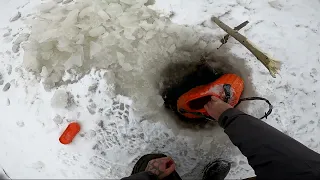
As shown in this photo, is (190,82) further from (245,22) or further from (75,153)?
(75,153)

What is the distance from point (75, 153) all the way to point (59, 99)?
0.26m

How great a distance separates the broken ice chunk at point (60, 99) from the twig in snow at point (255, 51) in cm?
73

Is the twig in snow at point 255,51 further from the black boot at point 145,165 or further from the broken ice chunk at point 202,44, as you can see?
the black boot at point 145,165

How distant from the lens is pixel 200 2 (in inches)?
62.9

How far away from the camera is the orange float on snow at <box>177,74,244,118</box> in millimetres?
1497

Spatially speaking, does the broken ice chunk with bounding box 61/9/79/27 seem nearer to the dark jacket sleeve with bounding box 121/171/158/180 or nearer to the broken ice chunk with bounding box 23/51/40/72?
the broken ice chunk with bounding box 23/51/40/72

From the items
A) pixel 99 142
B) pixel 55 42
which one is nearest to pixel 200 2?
pixel 55 42

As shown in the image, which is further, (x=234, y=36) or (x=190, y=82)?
(x=190, y=82)

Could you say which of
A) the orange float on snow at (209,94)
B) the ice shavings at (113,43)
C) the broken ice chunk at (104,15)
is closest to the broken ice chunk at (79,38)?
the ice shavings at (113,43)

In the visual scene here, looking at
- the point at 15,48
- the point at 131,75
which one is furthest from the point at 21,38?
the point at 131,75

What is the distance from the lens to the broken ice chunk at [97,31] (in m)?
1.51

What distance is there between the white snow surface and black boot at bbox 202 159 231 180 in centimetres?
3

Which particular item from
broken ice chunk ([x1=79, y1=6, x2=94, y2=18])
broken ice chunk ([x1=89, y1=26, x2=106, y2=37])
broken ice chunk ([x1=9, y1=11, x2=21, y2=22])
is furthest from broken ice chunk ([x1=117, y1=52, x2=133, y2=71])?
broken ice chunk ([x1=9, y1=11, x2=21, y2=22])

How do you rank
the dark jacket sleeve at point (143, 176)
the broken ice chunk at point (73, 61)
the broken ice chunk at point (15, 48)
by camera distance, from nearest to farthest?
the dark jacket sleeve at point (143, 176)
the broken ice chunk at point (73, 61)
the broken ice chunk at point (15, 48)
